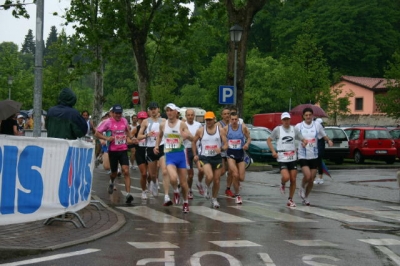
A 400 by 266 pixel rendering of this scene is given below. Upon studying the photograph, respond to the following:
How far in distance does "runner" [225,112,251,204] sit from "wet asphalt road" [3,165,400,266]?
0.58 meters

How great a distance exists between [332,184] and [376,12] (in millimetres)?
57020

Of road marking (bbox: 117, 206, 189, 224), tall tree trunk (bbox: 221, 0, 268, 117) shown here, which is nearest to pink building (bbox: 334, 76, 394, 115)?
tall tree trunk (bbox: 221, 0, 268, 117)

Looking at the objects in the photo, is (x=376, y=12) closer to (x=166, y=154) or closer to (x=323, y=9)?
(x=323, y=9)

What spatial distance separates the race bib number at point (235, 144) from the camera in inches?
617

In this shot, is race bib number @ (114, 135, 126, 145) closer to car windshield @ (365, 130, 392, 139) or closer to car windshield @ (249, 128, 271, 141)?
car windshield @ (249, 128, 271, 141)

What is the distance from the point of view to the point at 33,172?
10.0 metres

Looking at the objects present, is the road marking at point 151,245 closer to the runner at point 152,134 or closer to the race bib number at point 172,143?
the race bib number at point 172,143

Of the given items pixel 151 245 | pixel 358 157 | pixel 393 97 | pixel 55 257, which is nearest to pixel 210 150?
pixel 151 245

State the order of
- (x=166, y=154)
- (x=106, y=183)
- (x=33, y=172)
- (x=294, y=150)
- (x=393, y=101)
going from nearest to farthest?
1. (x=33, y=172)
2. (x=166, y=154)
3. (x=294, y=150)
4. (x=106, y=183)
5. (x=393, y=101)

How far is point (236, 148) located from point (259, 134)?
18.0m

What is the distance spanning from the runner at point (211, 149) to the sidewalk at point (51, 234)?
8.06 feet

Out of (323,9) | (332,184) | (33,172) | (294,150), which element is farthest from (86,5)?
(323,9)

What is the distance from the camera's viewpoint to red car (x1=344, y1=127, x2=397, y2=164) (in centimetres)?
3447

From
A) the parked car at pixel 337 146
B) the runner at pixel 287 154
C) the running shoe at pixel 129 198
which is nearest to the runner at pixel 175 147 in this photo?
the running shoe at pixel 129 198
